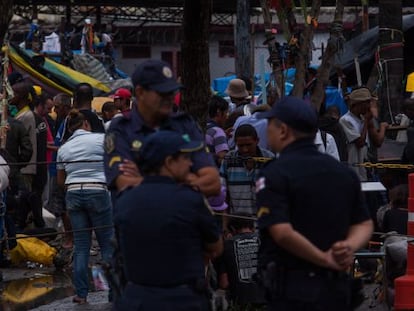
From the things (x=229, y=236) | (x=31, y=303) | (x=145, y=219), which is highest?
(x=145, y=219)

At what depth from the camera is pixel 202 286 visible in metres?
5.28

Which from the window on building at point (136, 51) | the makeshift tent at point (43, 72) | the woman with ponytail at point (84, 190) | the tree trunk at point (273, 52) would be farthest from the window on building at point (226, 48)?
the woman with ponytail at point (84, 190)

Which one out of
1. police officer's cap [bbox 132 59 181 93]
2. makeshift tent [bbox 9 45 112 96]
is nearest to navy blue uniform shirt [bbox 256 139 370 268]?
police officer's cap [bbox 132 59 181 93]

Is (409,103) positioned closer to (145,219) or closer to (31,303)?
(31,303)

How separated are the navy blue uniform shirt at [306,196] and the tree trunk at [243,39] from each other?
58.6ft

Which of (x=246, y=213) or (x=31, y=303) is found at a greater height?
(x=246, y=213)

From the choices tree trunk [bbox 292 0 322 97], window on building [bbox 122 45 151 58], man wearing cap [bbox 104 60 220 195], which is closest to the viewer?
man wearing cap [bbox 104 60 220 195]

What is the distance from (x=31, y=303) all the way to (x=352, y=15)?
2833 cm

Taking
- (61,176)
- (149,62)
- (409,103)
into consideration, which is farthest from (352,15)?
(149,62)

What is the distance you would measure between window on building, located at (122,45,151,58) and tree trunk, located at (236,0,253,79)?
16661 mm

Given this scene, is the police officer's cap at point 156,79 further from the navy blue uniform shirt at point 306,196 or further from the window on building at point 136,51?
the window on building at point 136,51

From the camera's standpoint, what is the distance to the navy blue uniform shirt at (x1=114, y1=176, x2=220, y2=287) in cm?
513

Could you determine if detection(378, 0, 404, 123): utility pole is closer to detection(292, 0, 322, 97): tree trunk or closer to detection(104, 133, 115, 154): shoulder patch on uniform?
detection(292, 0, 322, 97): tree trunk

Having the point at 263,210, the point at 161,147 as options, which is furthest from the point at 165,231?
the point at 263,210
